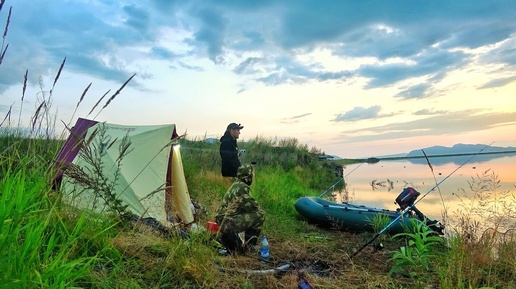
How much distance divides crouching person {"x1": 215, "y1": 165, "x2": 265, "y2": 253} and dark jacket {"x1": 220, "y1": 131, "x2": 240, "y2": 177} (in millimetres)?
3128

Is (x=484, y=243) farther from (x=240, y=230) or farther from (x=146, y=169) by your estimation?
(x=146, y=169)

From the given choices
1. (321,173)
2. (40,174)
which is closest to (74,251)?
(40,174)

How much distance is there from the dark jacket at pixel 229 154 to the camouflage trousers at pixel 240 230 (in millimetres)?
3334

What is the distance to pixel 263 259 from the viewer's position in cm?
508

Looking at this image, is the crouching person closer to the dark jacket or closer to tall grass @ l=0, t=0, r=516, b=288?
tall grass @ l=0, t=0, r=516, b=288

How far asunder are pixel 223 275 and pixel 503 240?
311 centimetres

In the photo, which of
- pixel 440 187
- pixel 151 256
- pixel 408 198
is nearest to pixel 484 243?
pixel 408 198

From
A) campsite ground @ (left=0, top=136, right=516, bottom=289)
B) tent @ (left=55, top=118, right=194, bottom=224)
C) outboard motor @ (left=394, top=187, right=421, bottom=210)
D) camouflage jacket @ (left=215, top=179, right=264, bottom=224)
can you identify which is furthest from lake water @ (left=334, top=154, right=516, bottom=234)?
tent @ (left=55, top=118, right=194, bottom=224)

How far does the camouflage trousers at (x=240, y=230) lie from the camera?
5.39 meters

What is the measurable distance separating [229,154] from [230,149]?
0.36 feet

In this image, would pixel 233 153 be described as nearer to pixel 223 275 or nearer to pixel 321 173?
pixel 223 275

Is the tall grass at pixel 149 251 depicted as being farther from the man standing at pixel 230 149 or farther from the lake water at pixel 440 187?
the man standing at pixel 230 149

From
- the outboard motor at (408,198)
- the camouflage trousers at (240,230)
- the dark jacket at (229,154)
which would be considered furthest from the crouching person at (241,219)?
the dark jacket at (229,154)

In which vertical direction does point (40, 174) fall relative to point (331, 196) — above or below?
above
